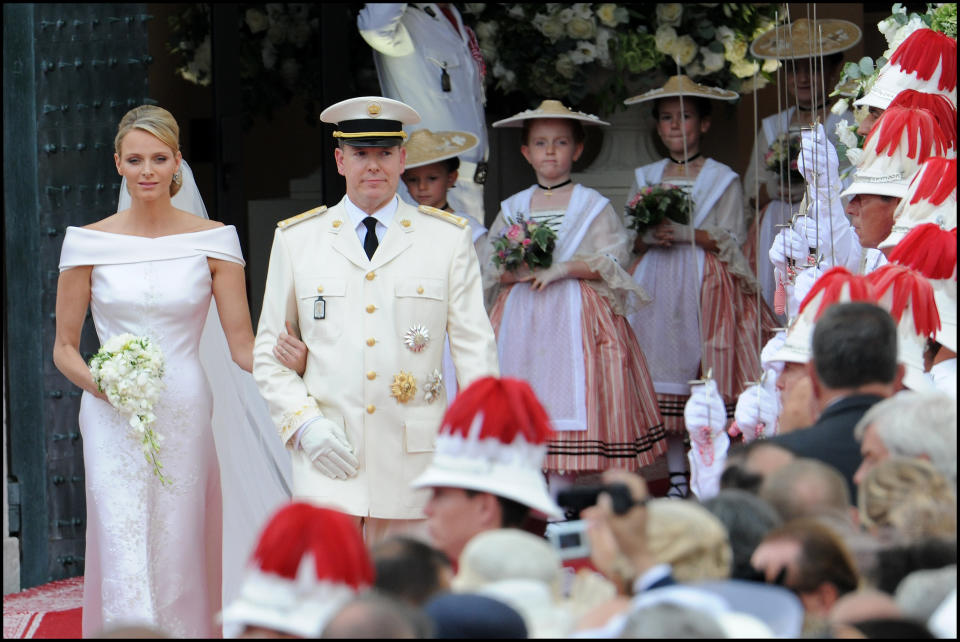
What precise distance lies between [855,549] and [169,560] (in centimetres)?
259

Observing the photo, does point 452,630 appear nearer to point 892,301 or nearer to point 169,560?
point 892,301

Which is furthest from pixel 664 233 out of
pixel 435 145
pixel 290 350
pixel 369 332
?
pixel 290 350

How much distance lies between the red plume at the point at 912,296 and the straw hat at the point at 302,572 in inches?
72.8

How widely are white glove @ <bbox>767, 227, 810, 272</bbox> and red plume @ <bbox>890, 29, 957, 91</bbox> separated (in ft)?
2.05

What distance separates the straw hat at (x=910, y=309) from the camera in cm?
379

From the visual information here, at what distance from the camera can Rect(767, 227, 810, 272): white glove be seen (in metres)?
5.08

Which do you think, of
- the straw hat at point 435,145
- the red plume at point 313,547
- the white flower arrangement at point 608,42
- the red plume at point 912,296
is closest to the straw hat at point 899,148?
the red plume at point 912,296

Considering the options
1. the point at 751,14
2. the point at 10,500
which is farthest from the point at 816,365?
the point at 751,14

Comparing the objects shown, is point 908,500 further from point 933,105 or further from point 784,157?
point 784,157

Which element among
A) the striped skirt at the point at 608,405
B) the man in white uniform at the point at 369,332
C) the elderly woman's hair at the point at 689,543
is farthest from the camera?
the striped skirt at the point at 608,405

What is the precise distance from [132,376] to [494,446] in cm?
185

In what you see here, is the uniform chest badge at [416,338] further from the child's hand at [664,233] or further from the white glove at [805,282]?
the child's hand at [664,233]

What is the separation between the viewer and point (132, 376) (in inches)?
174

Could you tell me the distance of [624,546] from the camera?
253 cm
